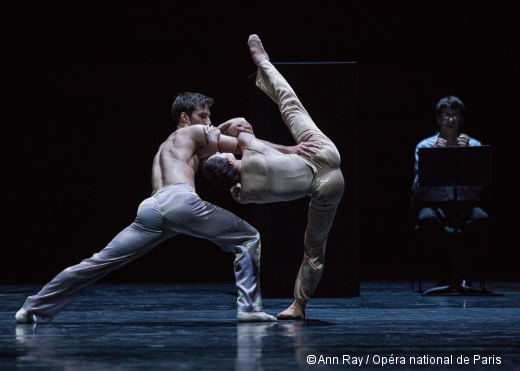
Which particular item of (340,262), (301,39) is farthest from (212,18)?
(340,262)

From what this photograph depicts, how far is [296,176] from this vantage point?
348cm


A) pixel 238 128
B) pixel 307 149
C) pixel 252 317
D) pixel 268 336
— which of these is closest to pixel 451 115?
pixel 307 149

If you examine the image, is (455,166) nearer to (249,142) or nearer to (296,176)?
(296,176)

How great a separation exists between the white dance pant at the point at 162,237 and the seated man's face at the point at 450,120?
2.29m

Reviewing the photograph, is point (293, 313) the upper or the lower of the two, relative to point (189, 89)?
lower

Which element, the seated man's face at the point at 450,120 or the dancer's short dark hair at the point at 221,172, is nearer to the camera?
the dancer's short dark hair at the point at 221,172

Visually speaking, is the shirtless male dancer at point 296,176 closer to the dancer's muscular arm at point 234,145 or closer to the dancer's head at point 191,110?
the dancer's muscular arm at point 234,145

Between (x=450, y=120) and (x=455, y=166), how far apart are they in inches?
19.6

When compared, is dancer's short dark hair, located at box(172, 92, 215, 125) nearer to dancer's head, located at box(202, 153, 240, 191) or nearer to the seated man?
dancer's head, located at box(202, 153, 240, 191)

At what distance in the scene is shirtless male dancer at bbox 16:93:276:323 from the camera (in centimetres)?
339

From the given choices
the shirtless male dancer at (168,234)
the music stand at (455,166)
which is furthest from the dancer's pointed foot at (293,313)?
the music stand at (455,166)

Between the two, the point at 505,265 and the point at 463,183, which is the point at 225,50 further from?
the point at 505,265

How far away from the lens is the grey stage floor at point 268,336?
2332 mm

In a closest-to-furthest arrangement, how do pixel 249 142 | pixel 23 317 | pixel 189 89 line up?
1. pixel 23 317
2. pixel 249 142
3. pixel 189 89
